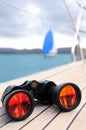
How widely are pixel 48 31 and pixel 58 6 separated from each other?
1.90 ft

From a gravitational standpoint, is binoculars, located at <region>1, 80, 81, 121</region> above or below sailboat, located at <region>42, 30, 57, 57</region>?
below

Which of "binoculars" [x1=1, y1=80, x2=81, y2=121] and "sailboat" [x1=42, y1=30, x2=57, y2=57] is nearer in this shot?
"binoculars" [x1=1, y1=80, x2=81, y2=121]

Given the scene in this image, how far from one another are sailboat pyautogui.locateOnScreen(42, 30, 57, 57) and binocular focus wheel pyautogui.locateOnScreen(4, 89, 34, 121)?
2643mm

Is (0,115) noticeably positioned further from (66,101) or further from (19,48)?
(19,48)

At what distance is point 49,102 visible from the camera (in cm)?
170

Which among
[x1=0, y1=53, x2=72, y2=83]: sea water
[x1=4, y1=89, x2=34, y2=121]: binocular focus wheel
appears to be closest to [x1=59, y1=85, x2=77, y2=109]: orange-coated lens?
[x1=4, y1=89, x2=34, y2=121]: binocular focus wheel

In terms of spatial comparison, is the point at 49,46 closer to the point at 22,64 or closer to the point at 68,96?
the point at 22,64

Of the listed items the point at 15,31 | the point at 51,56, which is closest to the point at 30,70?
the point at 15,31

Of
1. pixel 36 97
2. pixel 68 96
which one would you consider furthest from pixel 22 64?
pixel 68 96

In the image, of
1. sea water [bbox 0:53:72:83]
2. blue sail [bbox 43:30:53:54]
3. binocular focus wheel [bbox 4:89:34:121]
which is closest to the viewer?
binocular focus wheel [bbox 4:89:34:121]

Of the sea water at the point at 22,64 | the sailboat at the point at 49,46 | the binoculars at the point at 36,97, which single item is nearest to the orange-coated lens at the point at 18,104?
the binoculars at the point at 36,97

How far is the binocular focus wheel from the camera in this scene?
136cm

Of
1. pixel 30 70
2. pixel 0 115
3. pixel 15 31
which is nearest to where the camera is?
pixel 0 115

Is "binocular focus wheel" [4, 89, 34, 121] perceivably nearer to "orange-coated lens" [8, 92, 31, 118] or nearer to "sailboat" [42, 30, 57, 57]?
"orange-coated lens" [8, 92, 31, 118]
